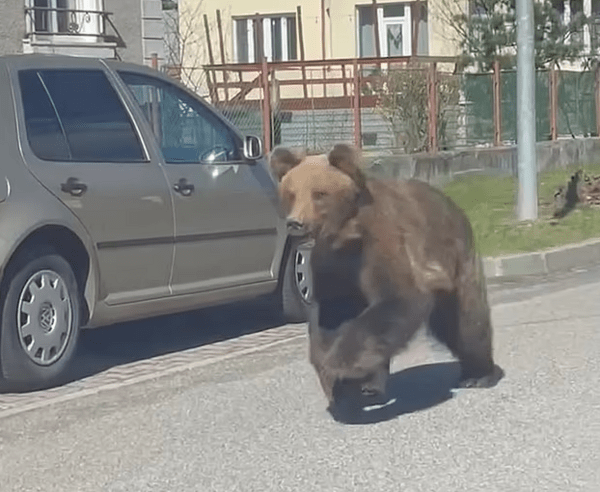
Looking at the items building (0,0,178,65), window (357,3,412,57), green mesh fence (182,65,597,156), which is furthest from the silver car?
window (357,3,412,57)

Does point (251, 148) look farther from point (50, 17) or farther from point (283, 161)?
point (50, 17)

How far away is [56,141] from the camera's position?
8.38 metres

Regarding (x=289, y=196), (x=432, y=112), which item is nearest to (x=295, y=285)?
(x=289, y=196)

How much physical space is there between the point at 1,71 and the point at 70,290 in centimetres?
134

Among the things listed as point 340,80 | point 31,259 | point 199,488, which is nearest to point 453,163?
point 340,80

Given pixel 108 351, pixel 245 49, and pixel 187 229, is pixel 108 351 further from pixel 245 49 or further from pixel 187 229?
pixel 245 49

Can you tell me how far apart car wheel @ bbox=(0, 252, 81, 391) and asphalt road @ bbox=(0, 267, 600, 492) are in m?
0.14

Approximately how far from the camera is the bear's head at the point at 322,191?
6410mm

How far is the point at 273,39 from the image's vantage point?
120 feet

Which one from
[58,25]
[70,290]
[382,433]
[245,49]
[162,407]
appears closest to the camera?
[382,433]

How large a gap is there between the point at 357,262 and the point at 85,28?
684 inches

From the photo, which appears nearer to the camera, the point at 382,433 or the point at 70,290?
the point at 382,433

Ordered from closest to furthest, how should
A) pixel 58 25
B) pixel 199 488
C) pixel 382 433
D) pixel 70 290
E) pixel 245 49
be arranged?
pixel 199 488 → pixel 382 433 → pixel 70 290 → pixel 58 25 → pixel 245 49

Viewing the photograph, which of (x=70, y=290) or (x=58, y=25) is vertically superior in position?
(x=58, y=25)
